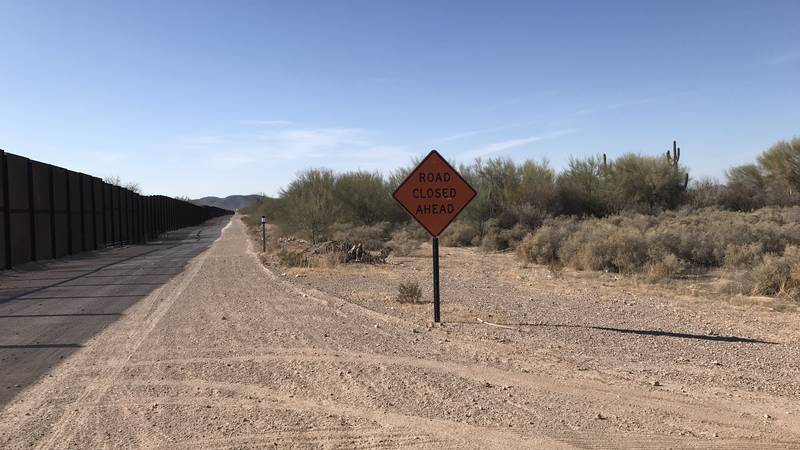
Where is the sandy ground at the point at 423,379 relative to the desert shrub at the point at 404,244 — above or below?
below

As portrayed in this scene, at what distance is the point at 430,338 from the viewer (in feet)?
31.9

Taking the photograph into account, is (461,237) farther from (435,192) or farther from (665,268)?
(435,192)

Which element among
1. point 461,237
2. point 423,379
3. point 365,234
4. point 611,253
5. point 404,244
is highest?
point 365,234

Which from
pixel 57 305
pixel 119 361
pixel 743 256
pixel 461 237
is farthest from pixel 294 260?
pixel 119 361

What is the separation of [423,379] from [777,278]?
418 inches

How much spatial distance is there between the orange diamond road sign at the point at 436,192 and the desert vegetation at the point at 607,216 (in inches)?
304

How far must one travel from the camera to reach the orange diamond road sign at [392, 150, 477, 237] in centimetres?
1128

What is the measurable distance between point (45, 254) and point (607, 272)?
22.0 metres

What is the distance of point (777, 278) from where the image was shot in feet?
47.0

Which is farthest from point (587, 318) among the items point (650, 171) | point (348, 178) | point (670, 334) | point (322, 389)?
point (348, 178)

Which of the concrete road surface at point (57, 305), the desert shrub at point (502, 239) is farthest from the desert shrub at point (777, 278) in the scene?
the desert shrub at point (502, 239)

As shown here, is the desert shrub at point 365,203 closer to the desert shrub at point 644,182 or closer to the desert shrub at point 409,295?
the desert shrub at point 644,182

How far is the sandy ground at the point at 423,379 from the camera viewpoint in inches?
217

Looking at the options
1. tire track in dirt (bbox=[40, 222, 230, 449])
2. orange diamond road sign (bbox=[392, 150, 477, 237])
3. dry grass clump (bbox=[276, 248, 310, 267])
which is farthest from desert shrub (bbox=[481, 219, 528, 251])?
orange diamond road sign (bbox=[392, 150, 477, 237])
